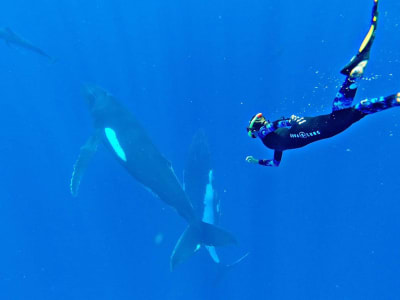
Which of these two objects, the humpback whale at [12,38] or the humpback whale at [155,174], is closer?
the humpback whale at [155,174]

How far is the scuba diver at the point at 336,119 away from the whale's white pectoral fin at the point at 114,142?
540 cm

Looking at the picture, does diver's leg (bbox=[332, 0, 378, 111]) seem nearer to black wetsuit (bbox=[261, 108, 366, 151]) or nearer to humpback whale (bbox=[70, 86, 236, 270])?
black wetsuit (bbox=[261, 108, 366, 151])

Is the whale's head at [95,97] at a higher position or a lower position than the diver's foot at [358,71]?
higher

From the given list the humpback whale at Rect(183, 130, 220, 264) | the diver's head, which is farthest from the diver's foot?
the humpback whale at Rect(183, 130, 220, 264)

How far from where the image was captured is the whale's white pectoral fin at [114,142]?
11.0m

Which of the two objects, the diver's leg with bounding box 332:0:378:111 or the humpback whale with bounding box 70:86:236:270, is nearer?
the diver's leg with bounding box 332:0:378:111

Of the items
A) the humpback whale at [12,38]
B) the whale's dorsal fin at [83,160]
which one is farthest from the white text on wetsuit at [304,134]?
the humpback whale at [12,38]

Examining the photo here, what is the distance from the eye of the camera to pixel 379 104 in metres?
4.52

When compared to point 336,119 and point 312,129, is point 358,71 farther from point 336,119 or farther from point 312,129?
point 312,129

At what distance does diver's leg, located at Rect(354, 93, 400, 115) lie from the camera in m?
4.29

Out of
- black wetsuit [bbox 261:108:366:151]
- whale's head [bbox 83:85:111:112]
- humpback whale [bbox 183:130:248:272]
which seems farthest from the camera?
whale's head [bbox 83:85:111:112]

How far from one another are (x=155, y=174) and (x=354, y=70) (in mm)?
6997

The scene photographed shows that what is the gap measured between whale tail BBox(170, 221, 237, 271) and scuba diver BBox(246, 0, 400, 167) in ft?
14.8

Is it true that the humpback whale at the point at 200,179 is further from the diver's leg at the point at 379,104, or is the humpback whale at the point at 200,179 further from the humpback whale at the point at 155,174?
the diver's leg at the point at 379,104
